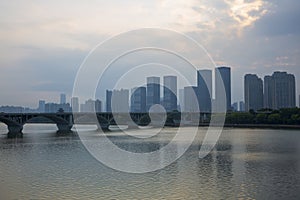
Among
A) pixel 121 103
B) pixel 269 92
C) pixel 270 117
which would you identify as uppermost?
pixel 269 92

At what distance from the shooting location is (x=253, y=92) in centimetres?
9394

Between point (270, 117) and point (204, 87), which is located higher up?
point (204, 87)

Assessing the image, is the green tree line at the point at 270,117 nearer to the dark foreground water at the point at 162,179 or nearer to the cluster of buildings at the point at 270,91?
the cluster of buildings at the point at 270,91

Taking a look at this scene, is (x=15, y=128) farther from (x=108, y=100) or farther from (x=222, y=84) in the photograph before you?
(x=222, y=84)

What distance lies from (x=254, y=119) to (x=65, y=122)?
2793 cm

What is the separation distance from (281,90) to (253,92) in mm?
6783

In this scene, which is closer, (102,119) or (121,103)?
(102,119)

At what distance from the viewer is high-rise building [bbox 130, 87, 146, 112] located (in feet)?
211

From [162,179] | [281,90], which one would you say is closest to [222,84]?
[162,179]

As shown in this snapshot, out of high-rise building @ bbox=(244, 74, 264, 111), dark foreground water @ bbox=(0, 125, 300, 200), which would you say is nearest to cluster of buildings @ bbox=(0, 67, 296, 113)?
high-rise building @ bbox=(244, 74, 264, 111)

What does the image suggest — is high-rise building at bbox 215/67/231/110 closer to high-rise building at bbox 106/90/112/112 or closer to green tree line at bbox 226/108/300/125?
green tree line at bbox 226/108/300/125

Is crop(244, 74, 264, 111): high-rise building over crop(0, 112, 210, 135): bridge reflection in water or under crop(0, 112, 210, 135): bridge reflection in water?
over

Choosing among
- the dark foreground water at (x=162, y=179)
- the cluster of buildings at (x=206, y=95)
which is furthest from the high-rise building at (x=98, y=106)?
the dark foreground water at (x=162, y=179)

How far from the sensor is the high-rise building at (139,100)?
211ft
